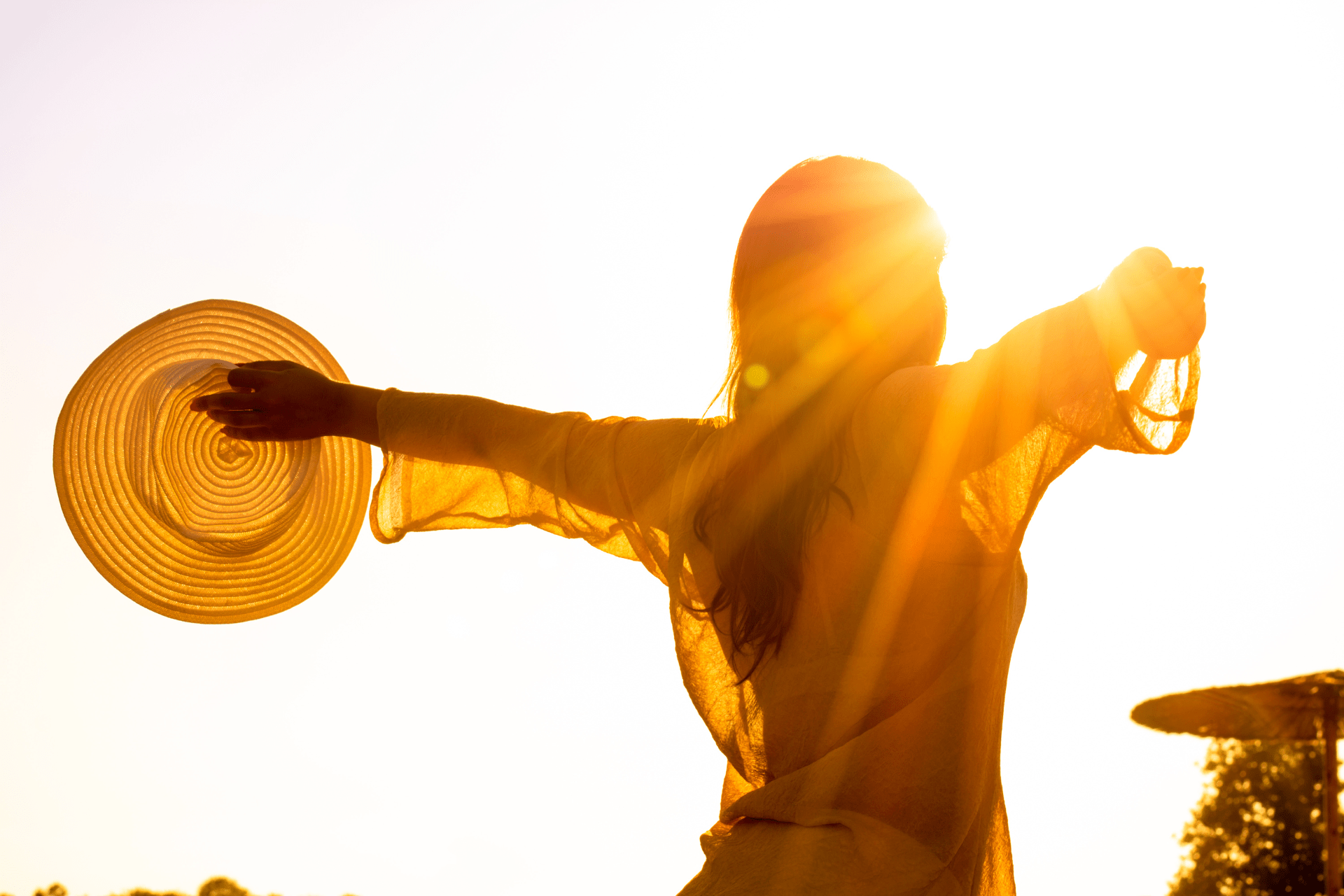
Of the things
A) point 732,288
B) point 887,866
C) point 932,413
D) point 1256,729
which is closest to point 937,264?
point 732,288

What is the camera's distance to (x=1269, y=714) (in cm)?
1167

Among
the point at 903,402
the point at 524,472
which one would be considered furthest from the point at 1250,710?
the point at 903,402

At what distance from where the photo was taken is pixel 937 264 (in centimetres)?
218

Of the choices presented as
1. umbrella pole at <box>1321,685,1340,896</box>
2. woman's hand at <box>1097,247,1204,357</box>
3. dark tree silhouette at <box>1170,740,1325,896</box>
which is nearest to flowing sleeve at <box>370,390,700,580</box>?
woman's hand at <box>1097,247,1204,357</box>

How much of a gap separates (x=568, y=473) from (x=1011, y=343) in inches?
45.6

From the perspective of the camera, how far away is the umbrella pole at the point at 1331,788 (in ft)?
32.9

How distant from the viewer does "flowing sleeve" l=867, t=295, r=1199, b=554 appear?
1531 millimetres

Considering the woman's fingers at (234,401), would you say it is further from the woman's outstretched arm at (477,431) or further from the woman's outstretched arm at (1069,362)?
the woman's outstretched arm at (1069,362)

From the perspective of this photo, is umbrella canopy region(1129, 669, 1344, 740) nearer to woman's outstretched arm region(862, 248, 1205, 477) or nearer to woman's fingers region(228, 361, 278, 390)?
woman's fingers region(228, 361, 278, 390)

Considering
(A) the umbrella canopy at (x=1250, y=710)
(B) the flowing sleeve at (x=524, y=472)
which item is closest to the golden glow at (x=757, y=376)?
(B) the flowing sleeve at (x=524, y=472)

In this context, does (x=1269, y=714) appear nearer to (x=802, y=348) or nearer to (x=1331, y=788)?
(x=1331, y=788)

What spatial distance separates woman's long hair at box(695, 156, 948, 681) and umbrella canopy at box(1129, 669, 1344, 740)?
10.5m

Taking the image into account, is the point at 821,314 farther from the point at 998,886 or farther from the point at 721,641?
the point at 998,886

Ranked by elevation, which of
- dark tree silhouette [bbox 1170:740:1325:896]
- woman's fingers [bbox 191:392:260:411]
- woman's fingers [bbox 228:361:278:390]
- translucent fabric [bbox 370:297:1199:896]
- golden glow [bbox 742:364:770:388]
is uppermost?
dark tree silhouette [bbox 1170:740:1325:896]
